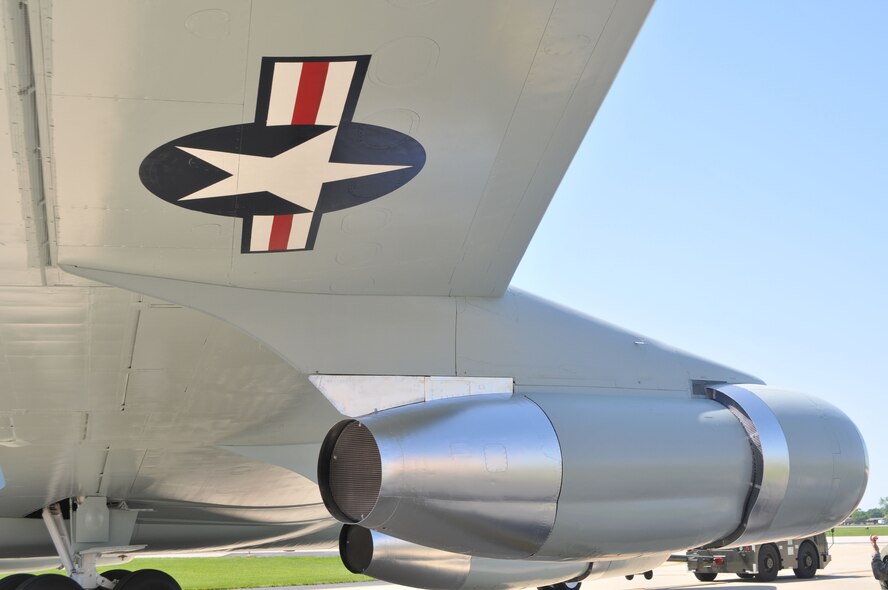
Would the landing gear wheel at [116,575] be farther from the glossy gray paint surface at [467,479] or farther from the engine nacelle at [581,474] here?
the glossy gray paint surface at [467,479]

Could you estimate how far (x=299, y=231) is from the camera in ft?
12.4

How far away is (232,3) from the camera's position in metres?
2.45

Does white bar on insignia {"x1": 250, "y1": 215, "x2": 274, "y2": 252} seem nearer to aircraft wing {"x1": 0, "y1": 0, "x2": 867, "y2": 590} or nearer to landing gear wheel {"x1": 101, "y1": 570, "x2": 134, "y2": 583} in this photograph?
aircraft wing {"x1": 0, "y1": 0, "x2": 867, "y2": 590}

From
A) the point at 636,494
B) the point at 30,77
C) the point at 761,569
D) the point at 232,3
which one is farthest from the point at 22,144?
the point at 761,569

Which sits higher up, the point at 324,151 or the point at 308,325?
the point at 324,151

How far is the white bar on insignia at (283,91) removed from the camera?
8.97 feet

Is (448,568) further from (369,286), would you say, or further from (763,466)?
(369,286)

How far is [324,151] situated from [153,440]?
412cm

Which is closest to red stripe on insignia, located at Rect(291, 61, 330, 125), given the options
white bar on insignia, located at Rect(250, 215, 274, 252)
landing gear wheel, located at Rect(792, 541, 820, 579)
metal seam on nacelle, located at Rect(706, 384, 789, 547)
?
white bar on insignia, located at Rect(250, 215, 274, 252)

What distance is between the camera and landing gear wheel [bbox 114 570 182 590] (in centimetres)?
896

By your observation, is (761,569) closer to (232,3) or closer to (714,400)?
(714,400)

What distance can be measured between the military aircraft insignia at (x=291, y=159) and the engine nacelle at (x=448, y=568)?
3.63 m

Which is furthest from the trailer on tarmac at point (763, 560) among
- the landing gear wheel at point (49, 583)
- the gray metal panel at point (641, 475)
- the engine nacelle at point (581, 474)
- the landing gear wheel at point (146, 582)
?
the gray metal panel at point (641, 475)

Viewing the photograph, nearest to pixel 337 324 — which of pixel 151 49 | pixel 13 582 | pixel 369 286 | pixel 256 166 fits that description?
pixel 369 286
